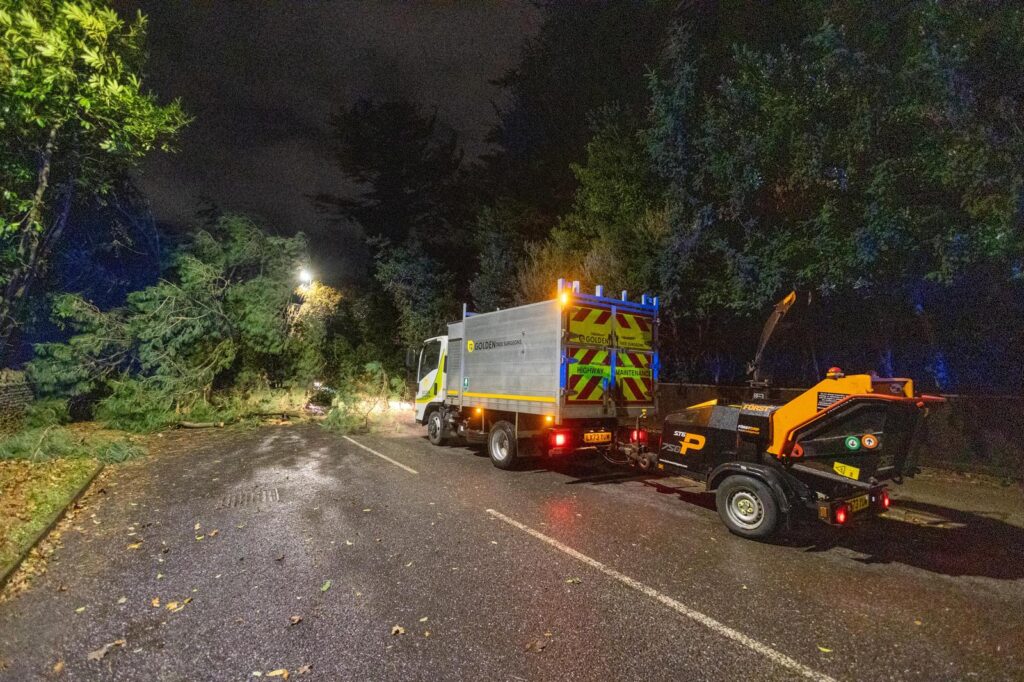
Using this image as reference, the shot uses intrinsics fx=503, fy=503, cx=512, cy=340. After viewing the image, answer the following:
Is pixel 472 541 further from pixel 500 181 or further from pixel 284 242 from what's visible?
pixel 500 181

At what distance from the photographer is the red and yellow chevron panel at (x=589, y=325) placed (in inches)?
335

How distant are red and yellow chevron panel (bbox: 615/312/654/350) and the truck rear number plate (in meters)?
4.52

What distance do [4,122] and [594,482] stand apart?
9.64 meters

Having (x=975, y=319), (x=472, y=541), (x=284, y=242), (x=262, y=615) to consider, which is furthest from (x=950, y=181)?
(x=284, y=242)

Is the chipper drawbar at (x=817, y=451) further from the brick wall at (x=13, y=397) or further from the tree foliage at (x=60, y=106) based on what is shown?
the brick wall at (x=13, y=397)

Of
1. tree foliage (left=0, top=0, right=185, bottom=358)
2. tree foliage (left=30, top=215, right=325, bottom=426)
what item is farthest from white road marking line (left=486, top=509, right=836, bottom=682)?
tree foliage (left=30, top=215, right=325, bottom=426)

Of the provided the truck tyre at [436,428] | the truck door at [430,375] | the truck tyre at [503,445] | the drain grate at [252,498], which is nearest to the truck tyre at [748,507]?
the truck tyre at [503,445]

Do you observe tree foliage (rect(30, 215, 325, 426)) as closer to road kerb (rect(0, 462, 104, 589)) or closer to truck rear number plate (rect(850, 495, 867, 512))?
road kerb (rect(0, 462, 104, 589))

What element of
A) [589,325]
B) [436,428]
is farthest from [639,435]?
[436,428]

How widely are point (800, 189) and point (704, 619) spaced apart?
9.81m

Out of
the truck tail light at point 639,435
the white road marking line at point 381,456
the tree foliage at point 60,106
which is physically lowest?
the white road marking line at point 381,456

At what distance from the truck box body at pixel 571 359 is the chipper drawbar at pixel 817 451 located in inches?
110

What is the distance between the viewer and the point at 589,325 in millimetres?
8711

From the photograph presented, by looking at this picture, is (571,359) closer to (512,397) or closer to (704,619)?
(512,397)
